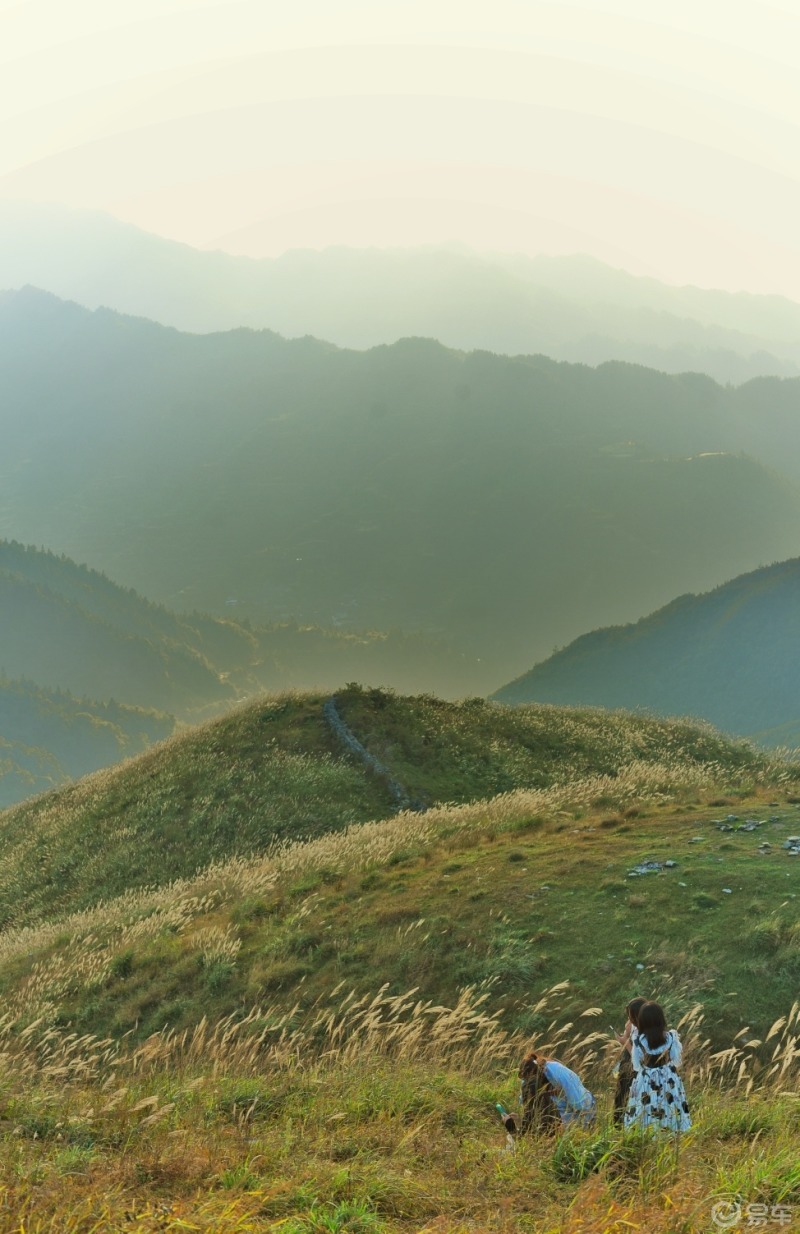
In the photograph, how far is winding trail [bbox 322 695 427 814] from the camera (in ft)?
95.9

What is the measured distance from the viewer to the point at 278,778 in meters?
29.9

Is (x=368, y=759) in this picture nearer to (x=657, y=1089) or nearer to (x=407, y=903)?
(x=407, y=903)

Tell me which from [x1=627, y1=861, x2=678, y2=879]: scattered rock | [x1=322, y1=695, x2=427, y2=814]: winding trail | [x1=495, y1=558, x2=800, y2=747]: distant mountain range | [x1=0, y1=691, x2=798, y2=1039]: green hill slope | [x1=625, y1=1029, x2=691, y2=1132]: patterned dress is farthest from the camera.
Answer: [x1=495, y1=558, x2=800, y2=747]: distant mountain range

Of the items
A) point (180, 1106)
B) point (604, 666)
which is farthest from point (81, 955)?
point (604, 666)

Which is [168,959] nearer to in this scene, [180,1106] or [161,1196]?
[180,1106]

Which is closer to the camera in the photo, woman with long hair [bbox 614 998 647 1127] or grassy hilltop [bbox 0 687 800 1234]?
grassy hilltop [bbox 0 687 800 1234]

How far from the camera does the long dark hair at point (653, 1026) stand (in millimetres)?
6234

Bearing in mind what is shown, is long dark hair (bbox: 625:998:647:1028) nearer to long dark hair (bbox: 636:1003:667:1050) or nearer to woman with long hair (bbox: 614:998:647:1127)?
woman with long hair (bbox: 614:998:647:1127)

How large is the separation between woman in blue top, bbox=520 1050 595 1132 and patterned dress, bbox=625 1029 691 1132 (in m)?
0.40

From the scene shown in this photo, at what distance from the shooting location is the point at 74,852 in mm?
28781

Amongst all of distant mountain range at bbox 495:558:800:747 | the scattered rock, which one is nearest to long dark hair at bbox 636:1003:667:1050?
the scattered rock

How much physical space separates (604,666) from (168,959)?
155 meters

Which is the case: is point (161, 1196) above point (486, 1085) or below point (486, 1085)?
above

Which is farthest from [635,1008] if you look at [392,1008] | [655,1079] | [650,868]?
[650,868]
